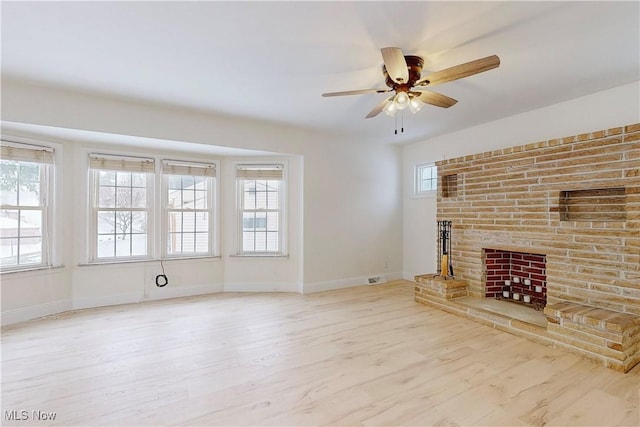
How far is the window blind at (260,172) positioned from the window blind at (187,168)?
16.8 inches

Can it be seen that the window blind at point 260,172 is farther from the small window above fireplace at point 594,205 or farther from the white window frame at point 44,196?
the small window above fireplace at point 594,205

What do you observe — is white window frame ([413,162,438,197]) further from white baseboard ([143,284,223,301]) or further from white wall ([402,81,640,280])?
white baseboard ([143,284,223,301])

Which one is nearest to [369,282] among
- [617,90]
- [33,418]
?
[617,90]

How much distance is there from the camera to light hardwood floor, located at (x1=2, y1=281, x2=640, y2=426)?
2.00 m

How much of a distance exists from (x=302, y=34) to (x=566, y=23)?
1879 millimetres

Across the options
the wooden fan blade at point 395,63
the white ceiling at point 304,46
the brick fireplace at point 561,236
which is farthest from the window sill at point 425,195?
the wooden fan blade at point 395,63

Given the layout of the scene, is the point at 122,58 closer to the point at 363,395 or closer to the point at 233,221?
the point at 233,221

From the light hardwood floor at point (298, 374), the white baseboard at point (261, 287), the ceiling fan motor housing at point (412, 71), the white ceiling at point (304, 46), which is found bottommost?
the light hardwood floor at point (298, 374)

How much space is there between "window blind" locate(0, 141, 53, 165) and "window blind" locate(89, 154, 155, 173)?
45cm

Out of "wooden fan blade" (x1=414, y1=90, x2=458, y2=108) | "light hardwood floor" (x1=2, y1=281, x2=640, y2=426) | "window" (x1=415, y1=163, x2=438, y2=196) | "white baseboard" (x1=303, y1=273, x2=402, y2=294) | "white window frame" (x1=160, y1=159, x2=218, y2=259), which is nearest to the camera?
"light hardwood floor" (x1=2, y1=281, x2=640, y2=426)

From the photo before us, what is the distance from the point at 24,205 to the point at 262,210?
2978 millimetres

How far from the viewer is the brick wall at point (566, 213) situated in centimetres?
293

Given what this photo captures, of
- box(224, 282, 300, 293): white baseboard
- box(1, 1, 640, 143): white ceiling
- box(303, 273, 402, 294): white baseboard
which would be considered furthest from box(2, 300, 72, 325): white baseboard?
box(303, 273, 402, 294): white baseboard

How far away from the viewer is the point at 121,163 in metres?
4.34
